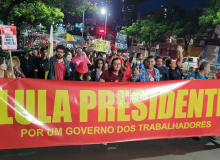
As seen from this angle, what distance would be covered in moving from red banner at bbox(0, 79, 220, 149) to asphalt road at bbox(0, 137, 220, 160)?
373mm

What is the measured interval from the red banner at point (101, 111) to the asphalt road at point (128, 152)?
373mm

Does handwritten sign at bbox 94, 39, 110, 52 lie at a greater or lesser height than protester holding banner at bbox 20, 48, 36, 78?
greater

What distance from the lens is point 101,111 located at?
3678 millimetres

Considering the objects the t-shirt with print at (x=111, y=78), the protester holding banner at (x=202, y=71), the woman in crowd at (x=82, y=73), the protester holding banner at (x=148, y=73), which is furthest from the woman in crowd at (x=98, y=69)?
the protester holding banner at (x=202, y=71)

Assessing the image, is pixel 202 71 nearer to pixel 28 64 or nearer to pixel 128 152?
pixel 128 152

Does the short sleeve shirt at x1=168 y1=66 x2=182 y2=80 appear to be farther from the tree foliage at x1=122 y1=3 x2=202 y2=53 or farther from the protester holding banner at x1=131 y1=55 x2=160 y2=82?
the tree foliage at x1=122 y1=3 x2=202 y2=53

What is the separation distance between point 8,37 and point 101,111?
2536mm

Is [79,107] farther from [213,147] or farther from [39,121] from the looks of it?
[213,147]

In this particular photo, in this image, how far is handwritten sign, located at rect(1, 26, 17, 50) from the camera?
4.35 m

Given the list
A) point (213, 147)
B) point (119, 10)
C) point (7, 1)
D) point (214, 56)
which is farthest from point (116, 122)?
point (119, 10)

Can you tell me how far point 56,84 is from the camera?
3.54 m

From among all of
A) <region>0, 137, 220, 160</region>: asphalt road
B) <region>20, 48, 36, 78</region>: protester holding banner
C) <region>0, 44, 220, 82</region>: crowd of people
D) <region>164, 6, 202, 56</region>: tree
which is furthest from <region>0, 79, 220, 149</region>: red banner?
<region>164, 6, 202, 56</region>: tree

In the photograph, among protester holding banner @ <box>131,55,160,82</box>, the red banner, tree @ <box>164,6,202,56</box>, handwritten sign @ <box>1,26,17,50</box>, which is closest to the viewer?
the red banner

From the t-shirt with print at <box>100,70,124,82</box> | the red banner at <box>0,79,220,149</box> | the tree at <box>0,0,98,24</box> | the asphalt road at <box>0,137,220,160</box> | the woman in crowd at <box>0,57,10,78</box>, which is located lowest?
the asphalt road at <box>0,137,220,160</box>
